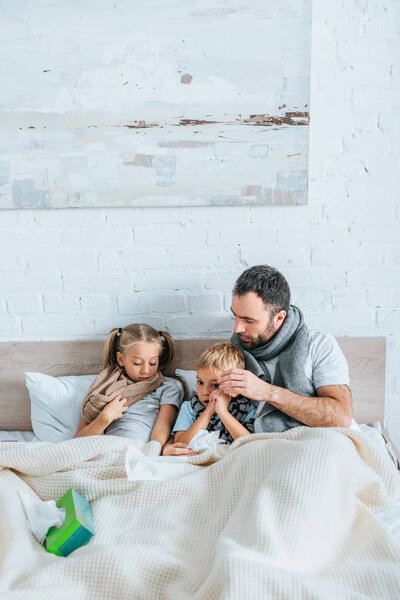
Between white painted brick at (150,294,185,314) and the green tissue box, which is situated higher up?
white painted brick at (150,294,185,314)

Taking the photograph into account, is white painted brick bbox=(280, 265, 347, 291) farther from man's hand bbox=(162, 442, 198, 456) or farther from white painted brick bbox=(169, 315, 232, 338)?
man's hand bbox=(162, 442, 198, 456)

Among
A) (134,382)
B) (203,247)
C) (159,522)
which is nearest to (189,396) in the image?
(134,382)

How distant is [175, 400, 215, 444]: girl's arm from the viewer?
1.62 meters

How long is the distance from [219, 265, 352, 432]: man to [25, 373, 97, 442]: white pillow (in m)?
0.59

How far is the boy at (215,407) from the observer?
63.8 inches

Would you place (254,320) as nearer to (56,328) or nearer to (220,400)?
(220,400)

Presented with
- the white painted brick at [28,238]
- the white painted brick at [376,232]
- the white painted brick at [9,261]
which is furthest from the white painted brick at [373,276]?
the white painted brick at [9,261]

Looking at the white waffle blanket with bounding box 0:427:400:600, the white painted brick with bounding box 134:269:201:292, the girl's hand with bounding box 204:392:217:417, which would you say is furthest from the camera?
the white painted brick with bounding box 134:269:201:292

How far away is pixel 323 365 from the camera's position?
1.75 metres

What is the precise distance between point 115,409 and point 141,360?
7.3 inches

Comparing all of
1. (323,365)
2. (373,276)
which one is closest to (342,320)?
(373,276)

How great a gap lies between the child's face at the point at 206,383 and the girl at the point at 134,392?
0.45 ft

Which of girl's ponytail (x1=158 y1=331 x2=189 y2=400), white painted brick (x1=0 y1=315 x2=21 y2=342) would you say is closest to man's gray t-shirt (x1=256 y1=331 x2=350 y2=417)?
girl's ponytail (x1=158 y1=331 x2=189 y2=400)

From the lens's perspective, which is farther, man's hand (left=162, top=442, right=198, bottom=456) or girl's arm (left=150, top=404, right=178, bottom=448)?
girl's arm (left=150, top=404, right=178, bottom=448)
